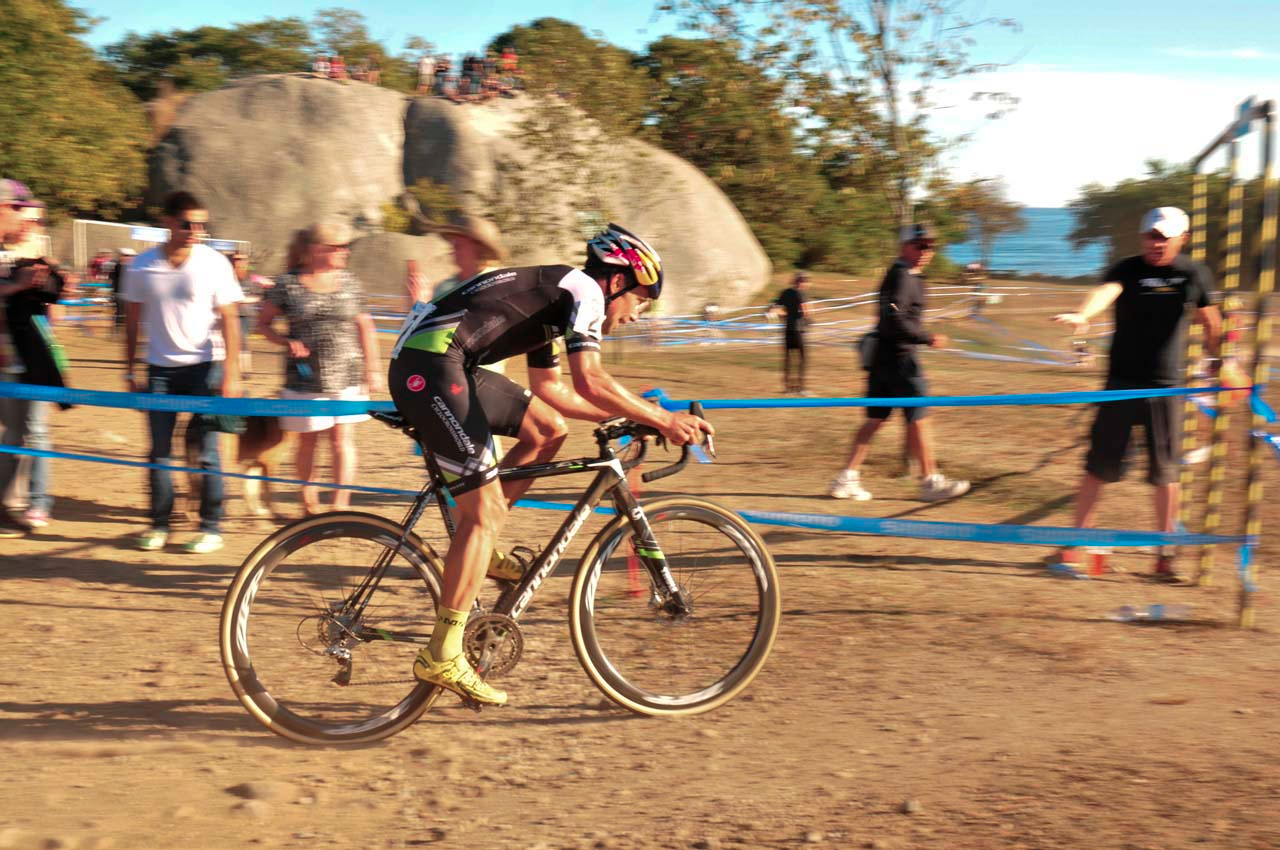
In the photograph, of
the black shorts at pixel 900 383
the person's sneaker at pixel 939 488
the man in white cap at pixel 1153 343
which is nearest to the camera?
the man in white cap at pixel 1153 343

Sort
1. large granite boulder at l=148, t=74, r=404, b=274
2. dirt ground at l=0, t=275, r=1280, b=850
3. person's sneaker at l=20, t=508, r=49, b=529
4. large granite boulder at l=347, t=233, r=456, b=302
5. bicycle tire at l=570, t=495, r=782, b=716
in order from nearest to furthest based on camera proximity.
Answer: dirt ground at l=0, t=275, r=1280, b=850, bicycle tire at l=570, t=495, r=782, b=716, person's sneaker at l=20, t=508, r=49, b=529, large granite boulder at l=347, t=233, r=456, b=302, large granite boulder at l=148, t=74, r=404, b=274

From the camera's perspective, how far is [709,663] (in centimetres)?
481

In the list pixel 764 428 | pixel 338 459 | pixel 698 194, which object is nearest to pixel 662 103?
pixel 698 194

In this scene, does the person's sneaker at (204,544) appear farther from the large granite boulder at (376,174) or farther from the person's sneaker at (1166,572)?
the large granite boulder at (376,174)

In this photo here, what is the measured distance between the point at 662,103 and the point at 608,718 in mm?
33048

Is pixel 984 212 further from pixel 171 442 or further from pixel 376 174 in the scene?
pixel 171 442

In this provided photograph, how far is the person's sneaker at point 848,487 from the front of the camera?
8727 millimetres

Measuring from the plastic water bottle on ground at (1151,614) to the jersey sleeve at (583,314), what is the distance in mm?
3288

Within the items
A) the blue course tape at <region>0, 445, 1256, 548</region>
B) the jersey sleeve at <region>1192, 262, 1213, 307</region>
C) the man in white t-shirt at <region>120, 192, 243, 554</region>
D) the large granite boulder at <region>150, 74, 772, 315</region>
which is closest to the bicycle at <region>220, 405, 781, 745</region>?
the blue course tape at <region>0, 445, 1256, 548</region>

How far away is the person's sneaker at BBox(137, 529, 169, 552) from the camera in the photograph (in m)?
7.01

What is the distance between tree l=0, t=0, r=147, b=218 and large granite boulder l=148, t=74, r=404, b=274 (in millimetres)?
3529

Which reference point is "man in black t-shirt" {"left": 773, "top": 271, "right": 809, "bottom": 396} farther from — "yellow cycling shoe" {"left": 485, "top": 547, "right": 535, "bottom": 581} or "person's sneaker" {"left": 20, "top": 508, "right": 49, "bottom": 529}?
"yellow cycling shoe" {"left": 485, "top": 547, "right": 535, "bottom": 581}

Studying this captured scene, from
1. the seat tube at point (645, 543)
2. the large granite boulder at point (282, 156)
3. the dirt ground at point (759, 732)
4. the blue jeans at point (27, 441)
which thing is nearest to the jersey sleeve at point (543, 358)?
the seat tube at point (645, 543)

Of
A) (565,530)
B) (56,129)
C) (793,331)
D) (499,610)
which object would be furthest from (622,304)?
(56,129)
